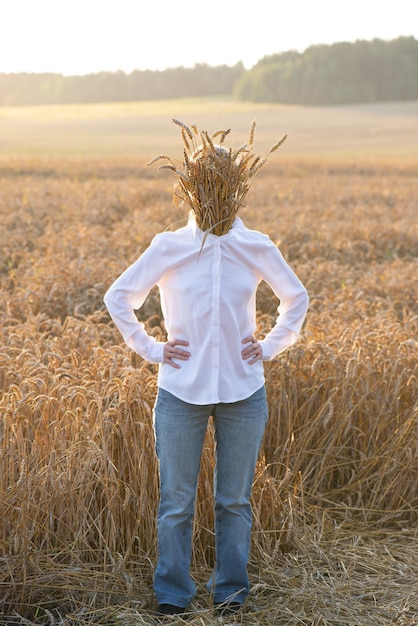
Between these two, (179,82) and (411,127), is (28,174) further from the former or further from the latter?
(179,82)

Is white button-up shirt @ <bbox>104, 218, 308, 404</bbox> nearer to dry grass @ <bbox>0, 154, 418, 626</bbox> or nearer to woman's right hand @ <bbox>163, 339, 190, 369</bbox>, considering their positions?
woman's right hand @ <bbox>163, 339, 190, 369</bbox>

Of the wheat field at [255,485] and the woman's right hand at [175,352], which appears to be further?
the wheat field at [255,485]

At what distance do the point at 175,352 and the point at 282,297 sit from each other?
53 centimetres

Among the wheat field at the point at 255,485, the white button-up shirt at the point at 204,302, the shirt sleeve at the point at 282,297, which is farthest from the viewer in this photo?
the wheat field at the point at 255,485

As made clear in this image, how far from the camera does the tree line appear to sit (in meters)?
102

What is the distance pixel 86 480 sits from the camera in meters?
4.19

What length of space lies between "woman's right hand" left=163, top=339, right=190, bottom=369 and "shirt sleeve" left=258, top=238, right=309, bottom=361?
12.9 inches

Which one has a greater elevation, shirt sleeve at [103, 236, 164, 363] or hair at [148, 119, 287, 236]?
hair at [148, 119, 287, 236]

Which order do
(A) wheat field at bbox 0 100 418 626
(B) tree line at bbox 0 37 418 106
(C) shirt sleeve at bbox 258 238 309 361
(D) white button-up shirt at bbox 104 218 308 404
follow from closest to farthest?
(D) white button-up shirt at bbox 104 218 308 404, (C) shirt sleeve at bbox 258 238 309 361, (A) wheat field at bbox 0 100 418 626, (B) tree line at bbox 0 37 418 106

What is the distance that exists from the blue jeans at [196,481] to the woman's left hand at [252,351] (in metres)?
0.14

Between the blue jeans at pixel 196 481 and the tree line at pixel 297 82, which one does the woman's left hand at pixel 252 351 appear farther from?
the tree line at pixel 297 82

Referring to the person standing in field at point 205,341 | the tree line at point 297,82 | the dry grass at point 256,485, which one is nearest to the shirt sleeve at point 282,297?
the person standing in field at point 205,341

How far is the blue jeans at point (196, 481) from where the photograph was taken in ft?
11.7

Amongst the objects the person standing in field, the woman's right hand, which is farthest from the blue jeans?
the woman's right hand
